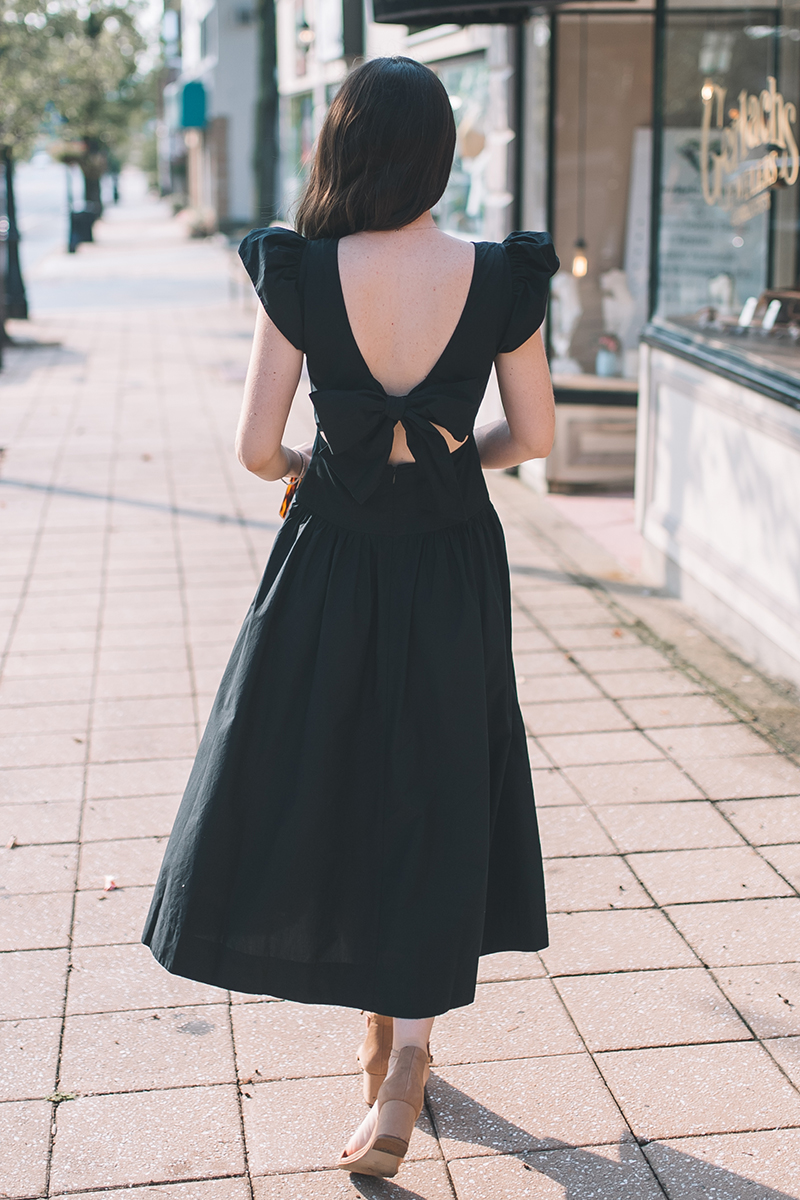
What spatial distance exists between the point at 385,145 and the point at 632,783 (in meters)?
2.47

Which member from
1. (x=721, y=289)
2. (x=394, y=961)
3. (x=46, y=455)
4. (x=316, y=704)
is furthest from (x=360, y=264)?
(x=46, y=455)

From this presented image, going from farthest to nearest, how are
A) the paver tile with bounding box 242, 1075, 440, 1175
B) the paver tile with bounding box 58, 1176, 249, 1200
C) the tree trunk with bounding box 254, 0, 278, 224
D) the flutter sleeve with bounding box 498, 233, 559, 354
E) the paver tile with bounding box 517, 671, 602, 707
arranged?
1. the tree trunk with bounding box 254, 0, 278, 224
2. the paver tile with bounding box 517, 671, 602, 707
3. the paver tile with bounding box 242, 1075, 440, 1175
4. the paver tile with bounding box 58, 1176, 249, 1200
5. the flutter sleeve with bounding box 498, 233, 559, 354

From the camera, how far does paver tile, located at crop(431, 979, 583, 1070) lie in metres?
2.72

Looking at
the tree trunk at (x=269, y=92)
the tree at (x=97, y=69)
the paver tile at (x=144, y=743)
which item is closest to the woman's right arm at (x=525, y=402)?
the paver tile at (x=144, y=743)

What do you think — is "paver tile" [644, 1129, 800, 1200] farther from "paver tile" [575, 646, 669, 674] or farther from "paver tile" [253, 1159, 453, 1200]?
"paver tile" [575, 646, 669, 674]

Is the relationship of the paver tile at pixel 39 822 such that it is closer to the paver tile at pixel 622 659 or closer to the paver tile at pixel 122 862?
the paver tile at pixel 122 862

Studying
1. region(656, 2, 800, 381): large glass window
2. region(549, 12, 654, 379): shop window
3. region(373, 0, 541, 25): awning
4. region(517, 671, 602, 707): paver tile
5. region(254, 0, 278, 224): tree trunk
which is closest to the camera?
region(517, 671, 602, 707): paver tile

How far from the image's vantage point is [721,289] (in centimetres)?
657

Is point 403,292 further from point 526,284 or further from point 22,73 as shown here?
point 22,73

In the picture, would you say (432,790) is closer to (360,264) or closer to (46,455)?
(360,264)

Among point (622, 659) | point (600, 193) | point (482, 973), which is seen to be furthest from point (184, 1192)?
point (600, 193)

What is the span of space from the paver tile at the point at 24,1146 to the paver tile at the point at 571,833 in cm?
157

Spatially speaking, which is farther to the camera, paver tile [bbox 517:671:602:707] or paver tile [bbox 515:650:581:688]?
paver tile [bbox 515:650:581:688]

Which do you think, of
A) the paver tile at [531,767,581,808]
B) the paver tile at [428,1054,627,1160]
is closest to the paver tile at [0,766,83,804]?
the paver tile at [531,767,581,808]
